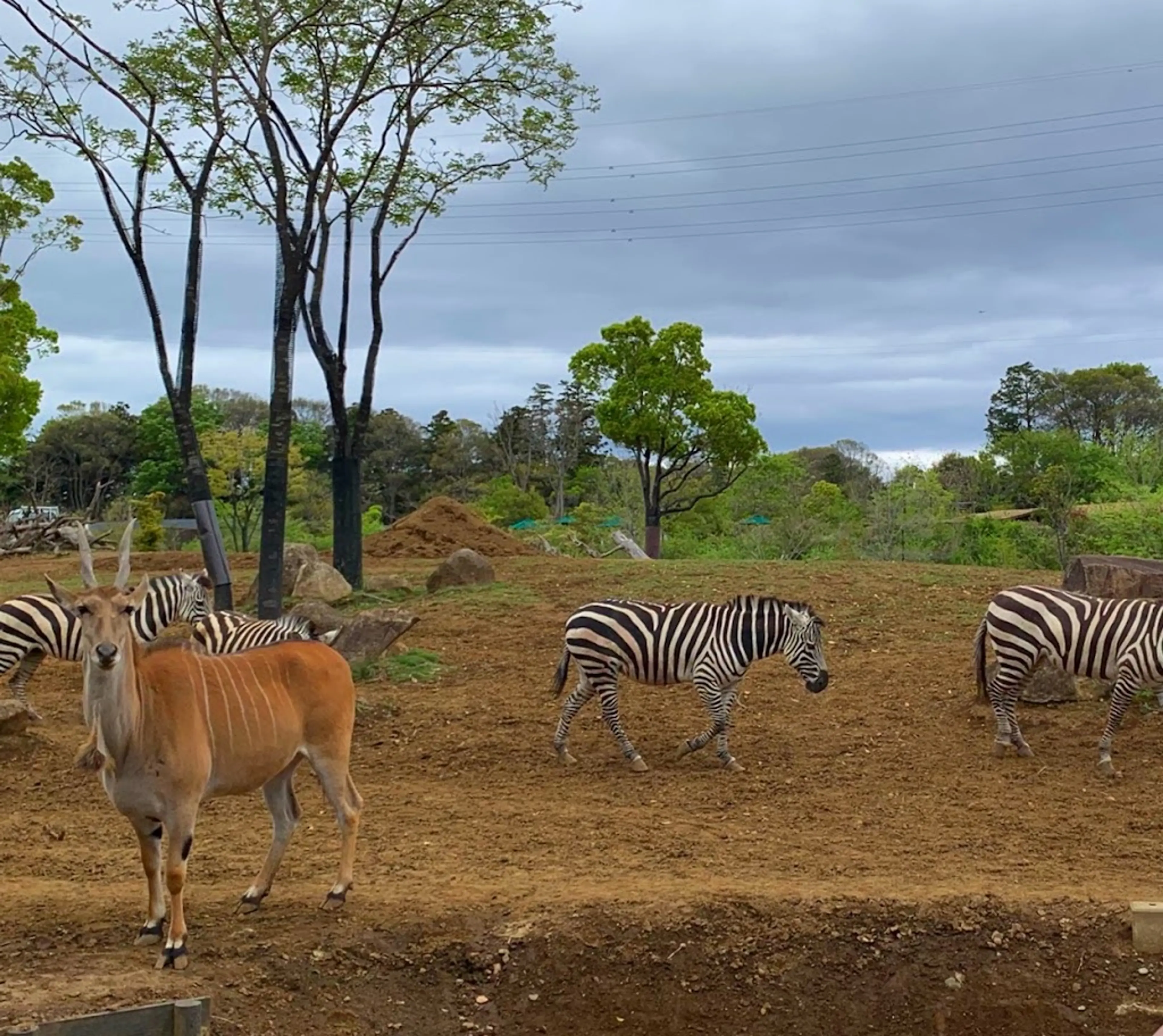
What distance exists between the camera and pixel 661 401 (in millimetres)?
31000

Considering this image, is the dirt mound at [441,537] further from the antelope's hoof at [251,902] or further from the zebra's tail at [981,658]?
the antelope's hoof at [251,902]

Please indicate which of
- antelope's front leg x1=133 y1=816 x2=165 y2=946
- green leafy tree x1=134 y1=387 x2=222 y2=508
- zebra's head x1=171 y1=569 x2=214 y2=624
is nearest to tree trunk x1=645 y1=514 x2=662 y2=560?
zebra's head x1=171 y1=569 x2=214 y2=624

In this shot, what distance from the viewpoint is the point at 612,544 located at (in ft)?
88.4

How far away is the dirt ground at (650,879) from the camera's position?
19.9ft

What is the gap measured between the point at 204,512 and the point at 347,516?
2726mm

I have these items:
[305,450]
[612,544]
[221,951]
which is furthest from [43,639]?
[305,450]

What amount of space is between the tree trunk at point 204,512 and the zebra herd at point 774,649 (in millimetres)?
4890

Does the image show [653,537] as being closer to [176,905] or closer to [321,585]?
[321,585]

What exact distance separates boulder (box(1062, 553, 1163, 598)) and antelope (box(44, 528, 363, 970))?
8.18 metres

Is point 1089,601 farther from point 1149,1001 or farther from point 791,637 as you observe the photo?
point 1149,1001

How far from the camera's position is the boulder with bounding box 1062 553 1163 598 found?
1193 cm

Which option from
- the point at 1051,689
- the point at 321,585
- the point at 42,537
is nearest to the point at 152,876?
the point at 1051,689

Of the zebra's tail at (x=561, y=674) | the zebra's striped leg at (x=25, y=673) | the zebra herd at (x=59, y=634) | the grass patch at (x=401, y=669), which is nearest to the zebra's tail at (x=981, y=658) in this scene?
the zebra's tail at (x=561, y=674)

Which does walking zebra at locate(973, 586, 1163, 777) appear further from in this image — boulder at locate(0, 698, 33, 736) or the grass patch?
boulder at locate(0, 698, 33, 736)
